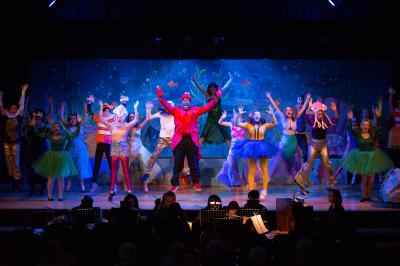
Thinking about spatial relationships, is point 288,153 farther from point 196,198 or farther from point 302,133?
point 196,198

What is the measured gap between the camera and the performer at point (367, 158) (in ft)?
35.8

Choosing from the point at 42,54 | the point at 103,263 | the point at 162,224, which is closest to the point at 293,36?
the point at 42,54

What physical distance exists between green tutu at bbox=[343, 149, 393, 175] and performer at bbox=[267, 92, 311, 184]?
158 centimetres

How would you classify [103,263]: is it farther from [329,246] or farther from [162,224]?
[329,246]

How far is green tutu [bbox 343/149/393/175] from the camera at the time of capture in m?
10.9

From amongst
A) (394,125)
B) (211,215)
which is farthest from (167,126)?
(211,215)

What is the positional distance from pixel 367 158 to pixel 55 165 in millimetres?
5373

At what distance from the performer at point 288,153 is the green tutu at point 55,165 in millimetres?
4060

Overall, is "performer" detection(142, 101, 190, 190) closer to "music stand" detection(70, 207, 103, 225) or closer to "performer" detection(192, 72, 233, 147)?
"performer" detection(192, 72, 233, 147)

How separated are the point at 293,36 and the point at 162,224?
7.39 metres

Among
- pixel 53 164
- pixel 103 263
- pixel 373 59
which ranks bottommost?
pixel 103 263

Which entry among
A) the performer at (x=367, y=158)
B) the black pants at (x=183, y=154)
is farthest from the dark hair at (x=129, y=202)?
the performer at (x=367, y=158)

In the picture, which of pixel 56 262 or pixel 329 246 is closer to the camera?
pixel 56 262

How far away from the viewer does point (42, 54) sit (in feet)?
46.1
